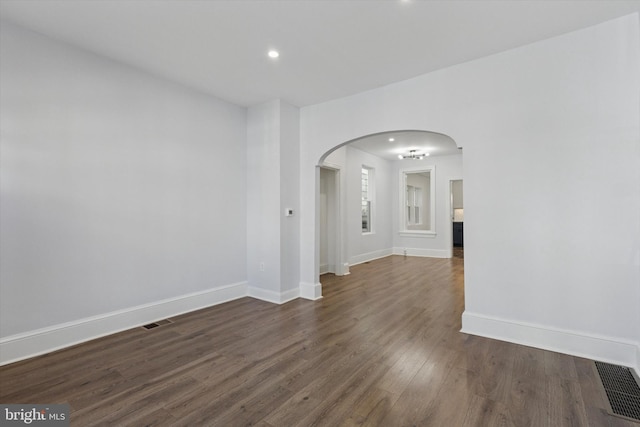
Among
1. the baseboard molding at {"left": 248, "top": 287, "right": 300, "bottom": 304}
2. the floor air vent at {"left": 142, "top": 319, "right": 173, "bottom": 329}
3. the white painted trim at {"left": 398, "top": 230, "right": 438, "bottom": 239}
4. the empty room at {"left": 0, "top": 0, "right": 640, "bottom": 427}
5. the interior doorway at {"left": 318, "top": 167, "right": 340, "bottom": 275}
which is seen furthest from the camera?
the white painted trim at {"left": 398, "top": 230, "right": 438, "bottom": 239}

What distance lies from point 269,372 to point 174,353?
107cm

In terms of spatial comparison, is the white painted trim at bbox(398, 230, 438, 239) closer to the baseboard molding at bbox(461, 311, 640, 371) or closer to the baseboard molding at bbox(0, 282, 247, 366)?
the baseboard molding at bbox(461, 311, 640, 371)

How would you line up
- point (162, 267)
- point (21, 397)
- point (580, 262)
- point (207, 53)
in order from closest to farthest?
1. point (21, 397)
2. point (580, 262)
3. point (207, 53)
4. point (162, 267)

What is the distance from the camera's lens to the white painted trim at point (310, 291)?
4656 millimetres

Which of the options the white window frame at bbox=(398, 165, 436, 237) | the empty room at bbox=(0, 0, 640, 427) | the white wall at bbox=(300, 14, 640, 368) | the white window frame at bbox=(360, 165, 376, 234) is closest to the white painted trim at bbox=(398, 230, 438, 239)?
the white window frame at bbox=(398, 165, 436, 237)

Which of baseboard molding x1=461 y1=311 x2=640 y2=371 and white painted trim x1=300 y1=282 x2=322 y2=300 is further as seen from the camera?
white painted trim x1=300 y1=282 x2=322 y2=300

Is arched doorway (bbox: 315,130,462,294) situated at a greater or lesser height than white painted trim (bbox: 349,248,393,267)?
greater

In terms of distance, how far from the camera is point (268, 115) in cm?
466

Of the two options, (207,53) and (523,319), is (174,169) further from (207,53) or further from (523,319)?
(523,319)

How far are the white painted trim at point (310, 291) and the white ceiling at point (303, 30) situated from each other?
310cm

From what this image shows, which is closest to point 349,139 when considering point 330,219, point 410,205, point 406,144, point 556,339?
point 330,219

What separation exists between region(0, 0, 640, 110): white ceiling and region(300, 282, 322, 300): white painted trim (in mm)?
3100

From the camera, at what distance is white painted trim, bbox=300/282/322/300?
4656 millimetres

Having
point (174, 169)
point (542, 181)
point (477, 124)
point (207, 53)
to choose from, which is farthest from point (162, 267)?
point (542, 181)
